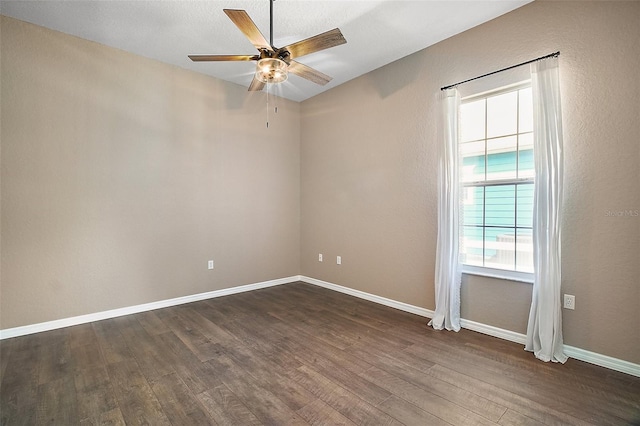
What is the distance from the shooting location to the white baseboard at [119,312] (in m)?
2.92

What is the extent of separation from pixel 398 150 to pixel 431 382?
2.53m

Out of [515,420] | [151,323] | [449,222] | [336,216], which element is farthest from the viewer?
[336,216]

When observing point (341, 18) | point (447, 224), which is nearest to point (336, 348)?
point (447, 224)

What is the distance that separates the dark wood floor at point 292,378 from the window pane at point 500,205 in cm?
113

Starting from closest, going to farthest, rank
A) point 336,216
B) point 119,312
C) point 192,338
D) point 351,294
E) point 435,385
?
1. point 435,385
2. point 192,338
3. point 119,312
4. point 351,294
5. point 336,216

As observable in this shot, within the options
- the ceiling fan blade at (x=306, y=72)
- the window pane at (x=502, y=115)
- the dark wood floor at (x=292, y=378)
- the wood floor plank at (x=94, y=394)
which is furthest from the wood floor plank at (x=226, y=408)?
the window pane at (x=502, y=115)

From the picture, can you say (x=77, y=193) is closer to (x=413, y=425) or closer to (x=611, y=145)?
(x=413, y=425)

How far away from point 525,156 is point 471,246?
3.29 ft

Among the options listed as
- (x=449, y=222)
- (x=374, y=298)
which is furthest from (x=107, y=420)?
(x=449, y=222)

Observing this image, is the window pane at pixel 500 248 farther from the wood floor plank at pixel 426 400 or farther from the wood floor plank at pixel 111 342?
the wood floor plank at pixel 111 342

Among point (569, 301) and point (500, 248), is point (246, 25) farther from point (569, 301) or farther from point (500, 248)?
point (569, 301)

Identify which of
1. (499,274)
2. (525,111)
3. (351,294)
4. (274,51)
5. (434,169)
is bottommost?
(351,294)

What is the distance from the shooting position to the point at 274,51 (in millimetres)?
2244

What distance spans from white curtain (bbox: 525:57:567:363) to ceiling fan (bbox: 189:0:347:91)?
179cm
